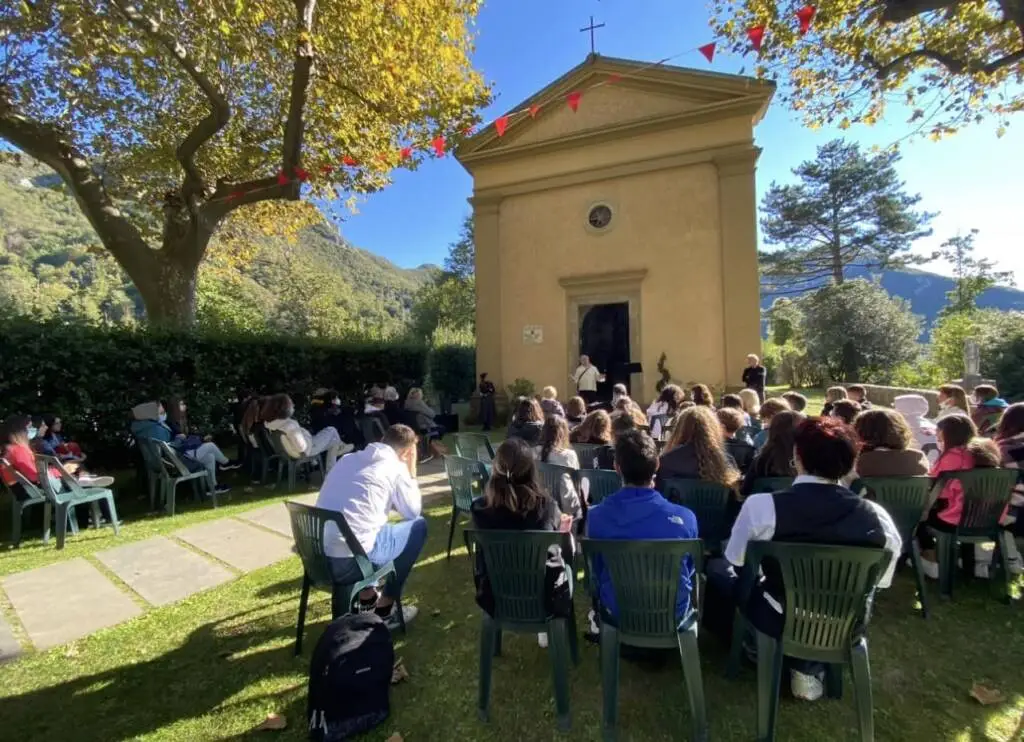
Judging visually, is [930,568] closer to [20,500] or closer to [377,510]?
[377,510]

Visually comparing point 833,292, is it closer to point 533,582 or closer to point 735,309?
point 735,309

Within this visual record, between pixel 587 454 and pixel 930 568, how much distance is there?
2630mm

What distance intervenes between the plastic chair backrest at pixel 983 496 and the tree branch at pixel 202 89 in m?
10.1

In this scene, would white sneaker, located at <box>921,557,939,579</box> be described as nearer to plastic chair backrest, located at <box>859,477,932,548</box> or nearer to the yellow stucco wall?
plastic chair backrest, located at <box>859,477,932,548</box>

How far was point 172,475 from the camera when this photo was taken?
263 inches

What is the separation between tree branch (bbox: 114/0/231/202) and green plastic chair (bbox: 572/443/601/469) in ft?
25.9

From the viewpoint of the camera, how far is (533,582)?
2.41m

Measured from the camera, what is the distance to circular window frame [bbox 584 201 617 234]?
41.3 ft

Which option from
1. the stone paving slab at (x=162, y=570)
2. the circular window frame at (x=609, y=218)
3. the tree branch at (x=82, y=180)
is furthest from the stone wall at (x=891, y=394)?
the tree branch at (x=82, y=180)

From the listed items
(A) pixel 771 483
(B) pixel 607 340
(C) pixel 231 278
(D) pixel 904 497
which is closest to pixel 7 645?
(A) pixel 771 483

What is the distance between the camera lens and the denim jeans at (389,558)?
9.59 ft

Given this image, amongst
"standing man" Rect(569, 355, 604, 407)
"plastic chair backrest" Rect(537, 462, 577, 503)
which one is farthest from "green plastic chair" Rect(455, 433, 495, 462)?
"standing man" Rect(569, 355, 604, 407)

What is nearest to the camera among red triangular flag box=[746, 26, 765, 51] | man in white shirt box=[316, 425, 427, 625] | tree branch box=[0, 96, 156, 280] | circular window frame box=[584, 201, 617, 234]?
man in white shirt box=[316, 425, 427, 625]

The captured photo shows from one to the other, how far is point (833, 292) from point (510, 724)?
85.5 ft
